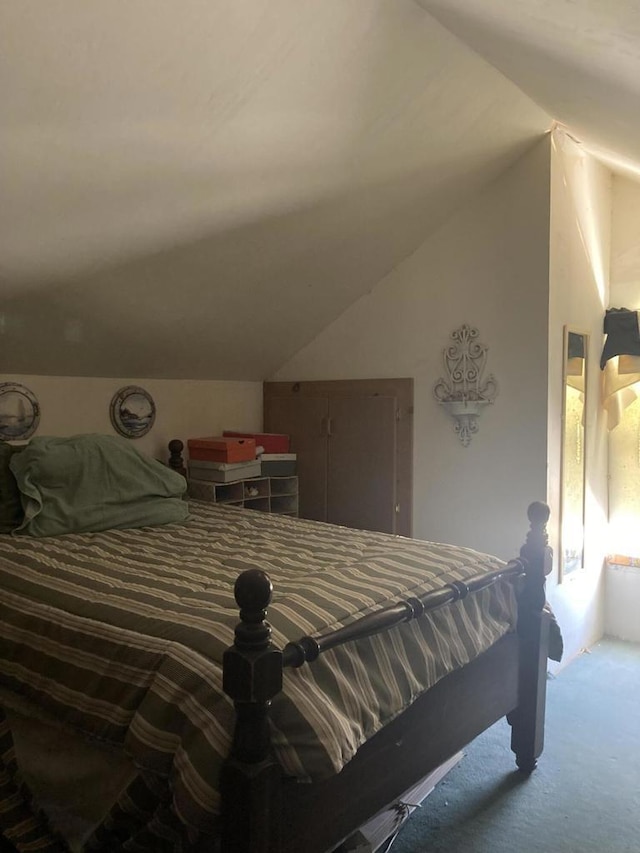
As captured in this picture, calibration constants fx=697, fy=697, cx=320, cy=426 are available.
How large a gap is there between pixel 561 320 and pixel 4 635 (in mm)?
2662

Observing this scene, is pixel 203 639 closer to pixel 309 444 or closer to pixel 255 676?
pixel 255 676

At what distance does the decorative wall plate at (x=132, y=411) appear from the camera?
3.63 m

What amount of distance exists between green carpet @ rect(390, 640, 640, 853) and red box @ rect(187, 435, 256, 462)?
1804 millimetres

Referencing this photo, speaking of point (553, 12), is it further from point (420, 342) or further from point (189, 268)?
point (420, 342)

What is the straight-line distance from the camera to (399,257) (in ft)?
12.1

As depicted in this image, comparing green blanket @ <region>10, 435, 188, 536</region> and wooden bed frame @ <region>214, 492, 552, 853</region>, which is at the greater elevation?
green blanket @ <region>10, 435, 188, 536</region>

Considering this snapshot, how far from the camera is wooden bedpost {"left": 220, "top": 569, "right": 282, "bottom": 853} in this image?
1.39 meters

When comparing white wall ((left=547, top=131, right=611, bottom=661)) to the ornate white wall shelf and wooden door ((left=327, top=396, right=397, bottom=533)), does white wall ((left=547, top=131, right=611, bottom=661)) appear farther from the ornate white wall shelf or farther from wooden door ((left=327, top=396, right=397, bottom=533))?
wooden door ((left=327, top=396, right=397, bottom=533))

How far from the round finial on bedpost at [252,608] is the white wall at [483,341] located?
2.12 meters

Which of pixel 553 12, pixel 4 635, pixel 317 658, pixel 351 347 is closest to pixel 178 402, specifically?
pixel 351 347

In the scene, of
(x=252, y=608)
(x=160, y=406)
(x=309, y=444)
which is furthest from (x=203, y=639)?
(x=309, y=444)

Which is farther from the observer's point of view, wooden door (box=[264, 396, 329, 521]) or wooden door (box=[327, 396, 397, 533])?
wooden door (box=[264, 396, 329, 521])

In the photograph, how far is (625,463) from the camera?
379cm

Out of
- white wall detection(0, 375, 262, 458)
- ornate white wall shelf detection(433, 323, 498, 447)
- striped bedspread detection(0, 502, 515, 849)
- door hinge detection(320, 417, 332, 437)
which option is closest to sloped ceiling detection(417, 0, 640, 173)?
ornate white wall shelf detection(433, 323, 498, 447)
